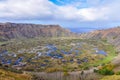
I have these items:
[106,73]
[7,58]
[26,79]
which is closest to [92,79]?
[106,73]

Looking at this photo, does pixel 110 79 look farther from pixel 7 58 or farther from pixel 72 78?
pixel 7 58

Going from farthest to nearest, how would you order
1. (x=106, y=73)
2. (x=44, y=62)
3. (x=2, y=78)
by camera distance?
(x=44, y=62), (x=106, y=73), (x=2, y=78)

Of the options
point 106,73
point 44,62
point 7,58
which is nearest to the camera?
point 106,73

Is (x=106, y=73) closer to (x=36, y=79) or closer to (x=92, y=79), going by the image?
(x=92, y=79)

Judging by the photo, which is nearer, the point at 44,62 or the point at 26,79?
the point at 26,79

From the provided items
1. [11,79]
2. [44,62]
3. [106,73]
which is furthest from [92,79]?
[44,62]

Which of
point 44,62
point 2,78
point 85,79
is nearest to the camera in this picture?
point 2,78

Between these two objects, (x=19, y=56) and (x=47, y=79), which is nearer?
(x=47, y=79)

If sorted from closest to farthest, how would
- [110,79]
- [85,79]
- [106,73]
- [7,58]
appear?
[110,79] → [85,79] → [106,73] → [7,58]
